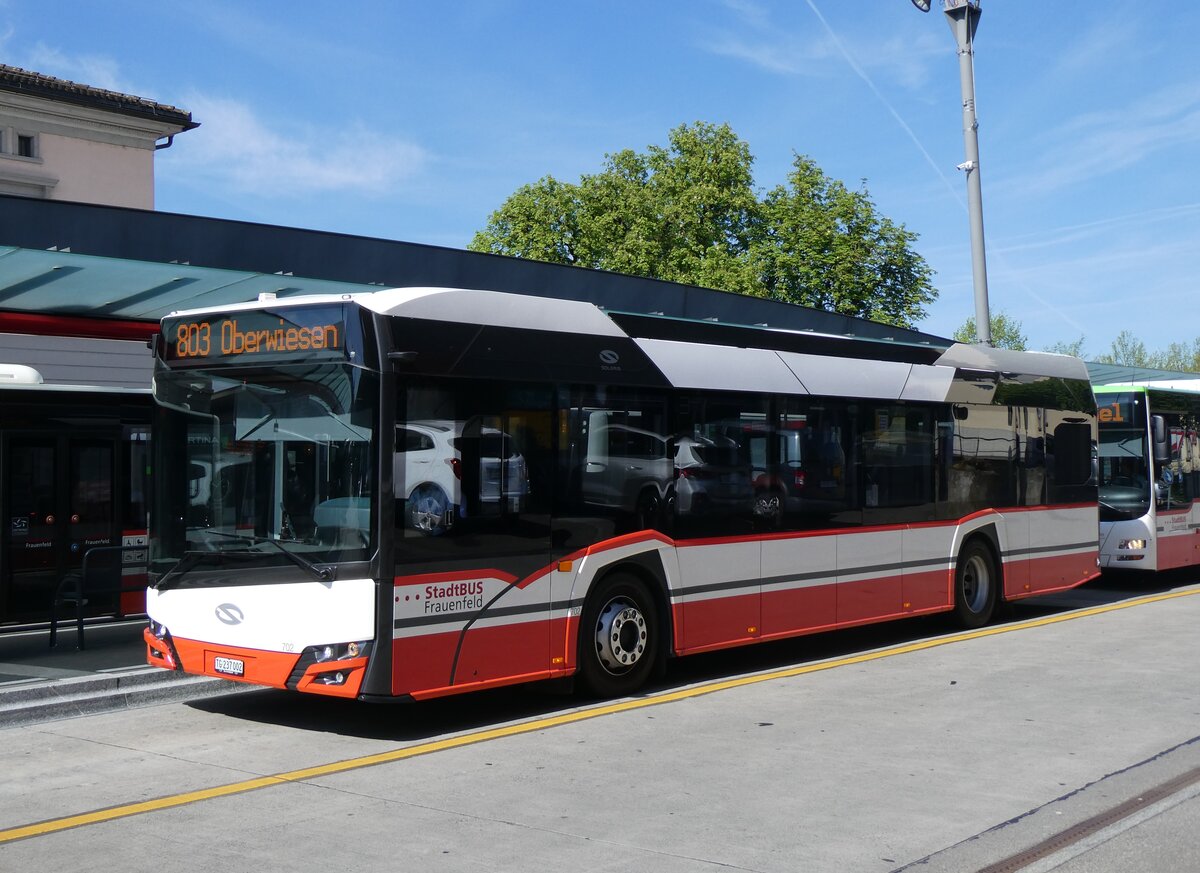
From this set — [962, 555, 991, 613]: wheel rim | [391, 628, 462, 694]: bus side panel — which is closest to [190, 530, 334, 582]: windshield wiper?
[391, 628, 462, 694]: bus side panel

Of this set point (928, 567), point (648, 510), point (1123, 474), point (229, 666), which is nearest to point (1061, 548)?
point (928, 567)

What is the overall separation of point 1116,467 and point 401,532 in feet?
45.2

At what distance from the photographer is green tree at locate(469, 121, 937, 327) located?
1998 inches

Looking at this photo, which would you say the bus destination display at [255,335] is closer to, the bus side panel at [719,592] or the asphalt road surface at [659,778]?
the asphalt road surface at [659,778]

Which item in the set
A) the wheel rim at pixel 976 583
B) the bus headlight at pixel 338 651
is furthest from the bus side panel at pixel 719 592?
the wheel rim at pixel 976 583

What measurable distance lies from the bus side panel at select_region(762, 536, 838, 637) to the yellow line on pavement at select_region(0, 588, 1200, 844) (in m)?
0.43

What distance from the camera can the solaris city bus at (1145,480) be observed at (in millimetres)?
18375

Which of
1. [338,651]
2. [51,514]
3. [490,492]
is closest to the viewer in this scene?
[338,651]

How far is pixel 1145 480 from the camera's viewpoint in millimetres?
18484

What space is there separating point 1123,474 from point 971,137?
17.6 ft

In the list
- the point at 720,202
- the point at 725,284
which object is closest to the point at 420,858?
the point at 725,284

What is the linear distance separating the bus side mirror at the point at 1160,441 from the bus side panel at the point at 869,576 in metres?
7.30

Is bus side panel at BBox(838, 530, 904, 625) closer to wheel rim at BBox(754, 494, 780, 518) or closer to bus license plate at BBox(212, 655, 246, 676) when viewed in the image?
wheel rim at BBox(754, 494, 780, 518)

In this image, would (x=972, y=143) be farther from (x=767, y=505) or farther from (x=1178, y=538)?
(x=767, y=505)
